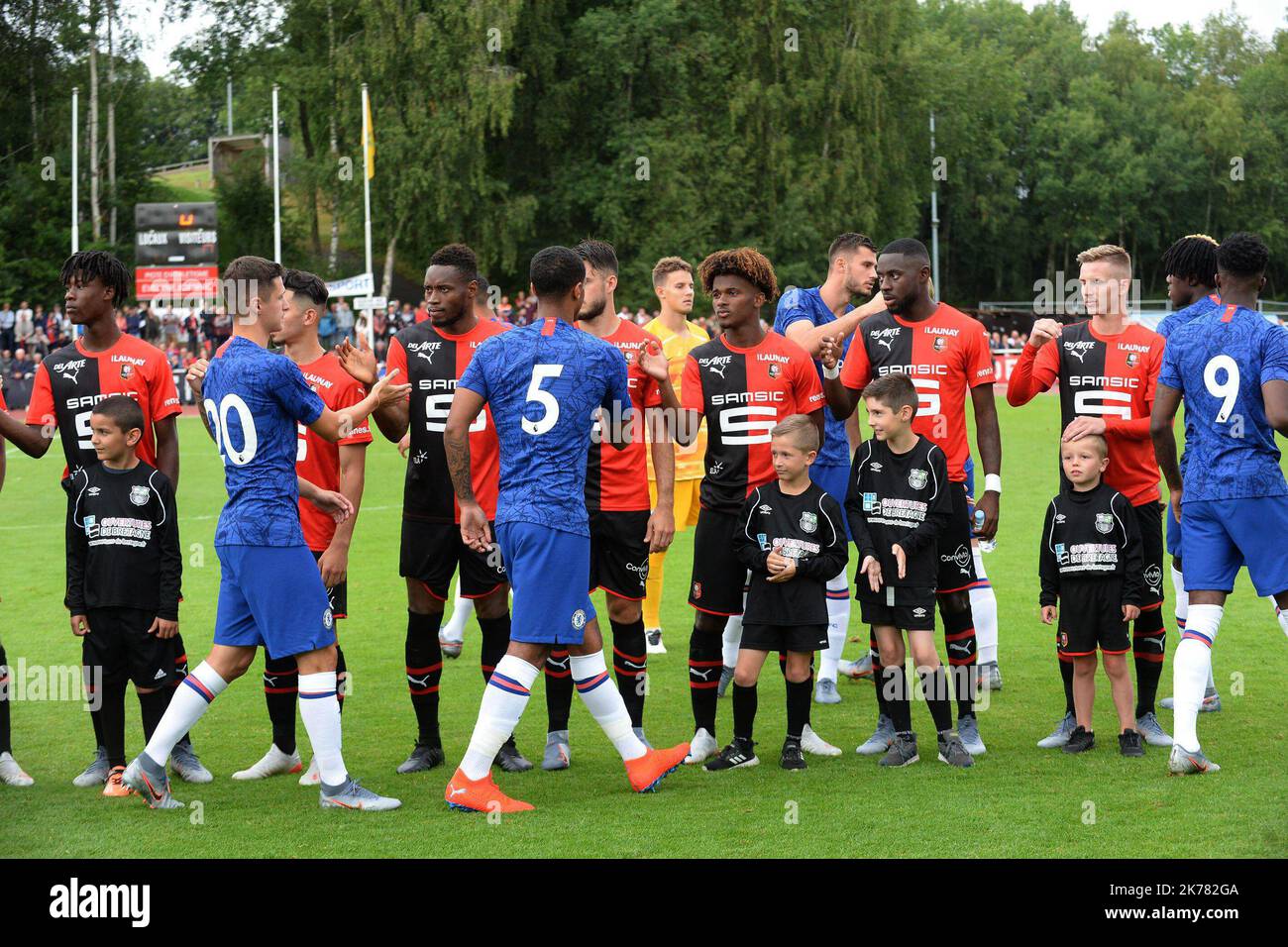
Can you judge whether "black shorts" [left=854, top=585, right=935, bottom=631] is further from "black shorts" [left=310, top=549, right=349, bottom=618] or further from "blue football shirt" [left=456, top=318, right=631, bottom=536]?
"black shorts" [left=310, top=549, right=349, bottom=618]

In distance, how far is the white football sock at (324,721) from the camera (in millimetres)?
6414

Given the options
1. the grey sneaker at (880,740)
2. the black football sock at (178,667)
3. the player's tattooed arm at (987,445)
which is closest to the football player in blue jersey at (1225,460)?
the player's tattooed arm at (987,445)

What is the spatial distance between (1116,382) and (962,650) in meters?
1.72

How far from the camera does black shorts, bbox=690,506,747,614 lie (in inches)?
295

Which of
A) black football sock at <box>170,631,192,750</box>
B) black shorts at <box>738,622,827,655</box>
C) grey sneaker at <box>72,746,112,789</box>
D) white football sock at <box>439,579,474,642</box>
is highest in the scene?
black shorts at <box>738,622,827,655</box>

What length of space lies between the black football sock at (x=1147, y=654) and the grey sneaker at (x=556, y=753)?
10.4ft

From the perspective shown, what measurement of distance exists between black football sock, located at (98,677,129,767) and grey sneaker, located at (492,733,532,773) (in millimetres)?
1881

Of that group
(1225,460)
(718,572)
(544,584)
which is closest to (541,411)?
(544,584)

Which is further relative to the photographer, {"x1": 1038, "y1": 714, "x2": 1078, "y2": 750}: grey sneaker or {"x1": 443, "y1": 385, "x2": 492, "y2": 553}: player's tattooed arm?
{"x1": 1038, "y1": 714, "x2": 1078, "y2": 750}: grey sneaker

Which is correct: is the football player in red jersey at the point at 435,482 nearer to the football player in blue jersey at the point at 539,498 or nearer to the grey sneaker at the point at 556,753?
the grey sneaker at the point at 556,753

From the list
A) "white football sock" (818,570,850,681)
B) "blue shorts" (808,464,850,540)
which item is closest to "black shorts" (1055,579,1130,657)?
"white football sock" (818,570,850,681)

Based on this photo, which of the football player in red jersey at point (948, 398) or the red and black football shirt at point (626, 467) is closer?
the football player in red jersey at point (948, 398)

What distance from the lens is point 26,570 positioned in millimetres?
14023

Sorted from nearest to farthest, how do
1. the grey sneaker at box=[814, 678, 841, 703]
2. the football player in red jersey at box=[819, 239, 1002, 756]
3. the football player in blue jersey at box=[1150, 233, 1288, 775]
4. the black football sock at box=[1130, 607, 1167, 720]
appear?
the football player in blue jersey at box=[1150, 233, 1288, 775]
the football player in red jersey at box=[819, 239, 1002, 756]
the black football sock at box=[1130, 607, 1167, 720]
the grey sneaker at box=[814, 678, 841, 703]
